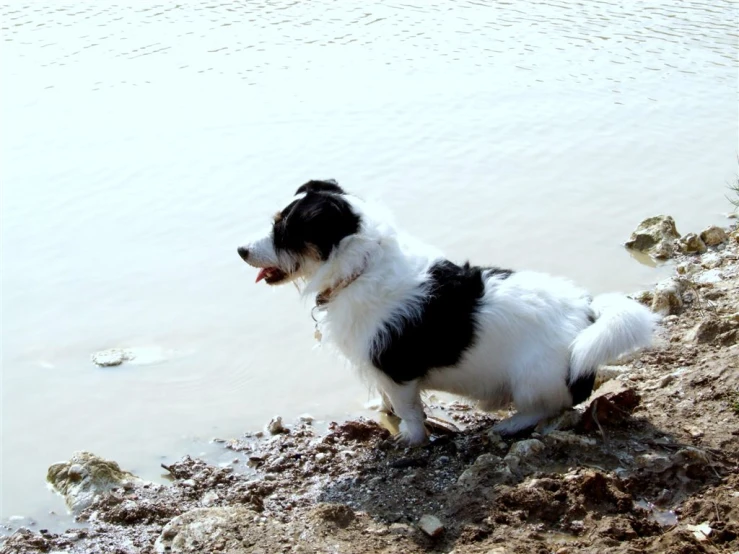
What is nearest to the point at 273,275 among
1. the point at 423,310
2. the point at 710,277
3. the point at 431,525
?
the point at 423,310

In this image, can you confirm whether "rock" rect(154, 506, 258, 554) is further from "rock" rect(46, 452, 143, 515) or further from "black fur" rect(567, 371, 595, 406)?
"black fur" rect(567, 371, 595, 406)

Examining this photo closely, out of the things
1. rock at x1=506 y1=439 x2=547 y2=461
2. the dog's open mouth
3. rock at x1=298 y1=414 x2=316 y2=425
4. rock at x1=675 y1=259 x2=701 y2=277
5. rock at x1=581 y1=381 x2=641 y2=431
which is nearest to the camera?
rock at x1=506 y1=439 x2=547 y2=461

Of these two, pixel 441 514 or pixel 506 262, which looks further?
pixel 506 262

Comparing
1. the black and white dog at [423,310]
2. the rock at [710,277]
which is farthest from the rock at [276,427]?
the rock at [710,277]

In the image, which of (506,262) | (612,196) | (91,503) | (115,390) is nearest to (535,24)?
(612,196)

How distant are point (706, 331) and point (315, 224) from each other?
242 cm

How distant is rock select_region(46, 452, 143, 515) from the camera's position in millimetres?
4273

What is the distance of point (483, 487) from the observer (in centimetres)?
365

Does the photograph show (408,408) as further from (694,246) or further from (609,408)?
(694,246)

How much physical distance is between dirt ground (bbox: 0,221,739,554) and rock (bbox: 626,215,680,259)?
1880mm

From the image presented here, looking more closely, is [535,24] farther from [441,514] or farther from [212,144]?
[441,514]

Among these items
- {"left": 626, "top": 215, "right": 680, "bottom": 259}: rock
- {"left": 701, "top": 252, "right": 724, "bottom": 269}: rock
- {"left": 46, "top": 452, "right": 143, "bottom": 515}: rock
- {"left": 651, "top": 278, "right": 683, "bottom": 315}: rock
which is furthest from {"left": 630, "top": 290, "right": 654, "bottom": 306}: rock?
{"left": 46, "top": 452, "right": 143, "bottom": 515}: rock

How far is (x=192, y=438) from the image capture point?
195 inches

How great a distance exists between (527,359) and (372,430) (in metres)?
1.06
